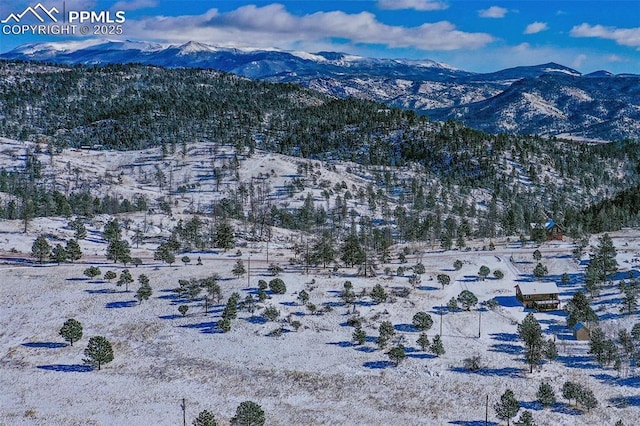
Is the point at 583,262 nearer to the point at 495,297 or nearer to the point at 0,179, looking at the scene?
the point at 495,297

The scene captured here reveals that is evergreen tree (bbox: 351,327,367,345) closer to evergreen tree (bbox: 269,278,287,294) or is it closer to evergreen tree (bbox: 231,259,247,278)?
evergreen tree (bbox: 269,278,287,294)

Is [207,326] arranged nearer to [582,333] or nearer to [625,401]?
[582,333]

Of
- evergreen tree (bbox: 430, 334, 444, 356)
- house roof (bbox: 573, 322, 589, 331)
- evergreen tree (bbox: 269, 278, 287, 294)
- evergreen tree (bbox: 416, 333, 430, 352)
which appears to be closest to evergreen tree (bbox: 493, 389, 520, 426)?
evergreen tree (bbox: 430, 334, 444, 356)

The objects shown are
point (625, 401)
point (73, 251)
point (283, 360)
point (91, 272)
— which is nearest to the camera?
point (625, 401)

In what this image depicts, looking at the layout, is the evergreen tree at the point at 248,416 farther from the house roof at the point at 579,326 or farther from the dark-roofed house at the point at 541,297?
the dark-roofed house at the point at 541,297

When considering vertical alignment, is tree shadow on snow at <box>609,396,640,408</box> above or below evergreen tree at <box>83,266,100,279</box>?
below

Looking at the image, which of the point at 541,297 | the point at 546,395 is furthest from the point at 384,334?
the point at 541,297

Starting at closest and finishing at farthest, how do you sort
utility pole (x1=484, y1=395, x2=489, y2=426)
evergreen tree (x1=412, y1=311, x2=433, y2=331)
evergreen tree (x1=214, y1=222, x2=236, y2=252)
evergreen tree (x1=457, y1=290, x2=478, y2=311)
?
1. utility pole (x1=484, y1=395, x2=489, y2=426)
2. evergreen tree (x1=412, y1=311, x2=433, y2=331)
3. evergreen tree (x1=457, y1=290, x2=478, y2=311)
4. evergreen tree (x1=214, y1=222, x2=236, y2=252)
